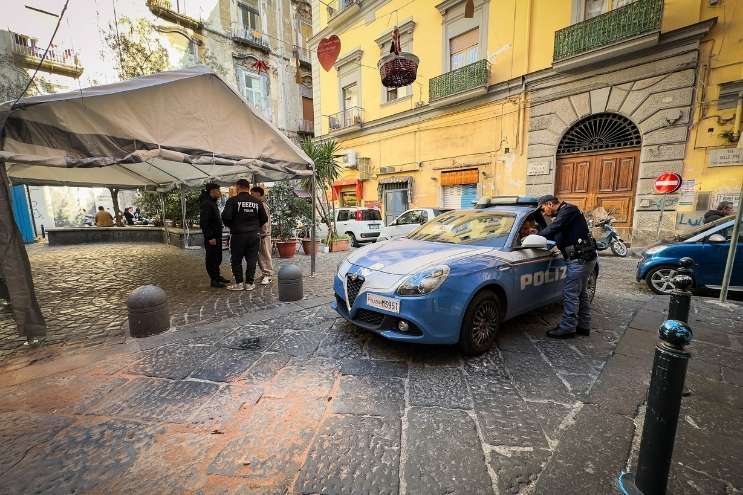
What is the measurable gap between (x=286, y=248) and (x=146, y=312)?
5.66 m

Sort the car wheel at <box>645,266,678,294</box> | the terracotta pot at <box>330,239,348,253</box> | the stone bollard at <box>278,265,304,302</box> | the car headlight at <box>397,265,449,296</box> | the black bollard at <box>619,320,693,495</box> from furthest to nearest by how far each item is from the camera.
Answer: the terracotta pot at <box>330,239,348,253</box> → the car wheel at <box>645,266,678,294</box> → the stone bollard at <box>278,265,304,302</box> → the car headlight at <box>397,265,449,296</box> → the black bollard at <box>619,320,693,495</box>

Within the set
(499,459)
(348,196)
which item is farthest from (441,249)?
(348,196)

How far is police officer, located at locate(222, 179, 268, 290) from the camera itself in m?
5.43

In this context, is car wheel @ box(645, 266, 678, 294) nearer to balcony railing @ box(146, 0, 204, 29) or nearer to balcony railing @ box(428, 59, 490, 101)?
balcony railing @ box(428, 59, 490, 101)

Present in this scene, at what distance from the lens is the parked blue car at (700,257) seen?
5141mm

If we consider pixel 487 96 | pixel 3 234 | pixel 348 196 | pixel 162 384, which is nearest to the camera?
pixel 162 384

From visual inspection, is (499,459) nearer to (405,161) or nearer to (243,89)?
(405,161)

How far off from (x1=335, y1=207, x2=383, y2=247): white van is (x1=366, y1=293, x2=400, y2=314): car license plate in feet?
30.1

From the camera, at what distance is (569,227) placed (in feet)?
11.7

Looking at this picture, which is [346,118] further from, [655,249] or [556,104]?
[655,249]

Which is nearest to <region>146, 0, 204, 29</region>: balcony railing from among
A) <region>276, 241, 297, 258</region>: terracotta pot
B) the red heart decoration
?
the red heart decoration

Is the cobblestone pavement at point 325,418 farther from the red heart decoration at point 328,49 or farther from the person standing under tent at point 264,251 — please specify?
the red heart decoration at point 328,49

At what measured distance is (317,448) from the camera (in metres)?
2.04

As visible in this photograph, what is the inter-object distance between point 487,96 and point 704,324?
430 inches
